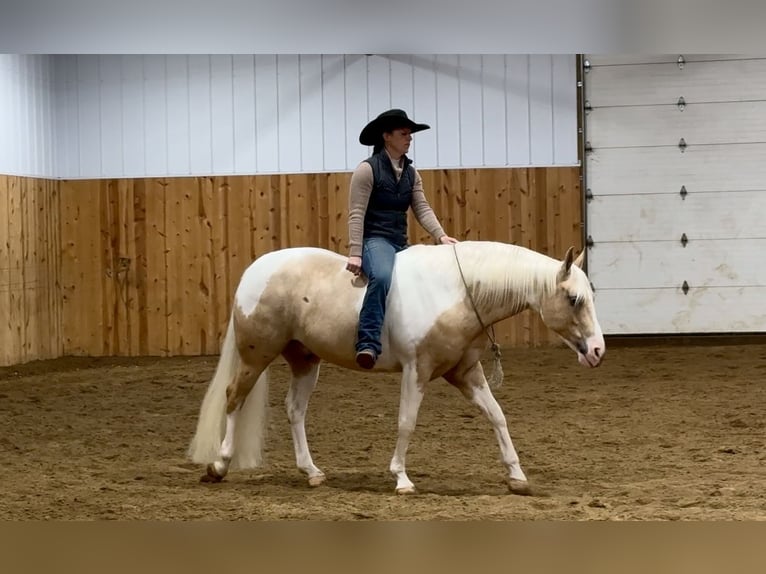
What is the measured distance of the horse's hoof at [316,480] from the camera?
473cm

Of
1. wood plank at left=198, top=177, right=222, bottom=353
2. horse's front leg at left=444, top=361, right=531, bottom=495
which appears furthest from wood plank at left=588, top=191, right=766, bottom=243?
horse's front leg at left=444, top=361, right=531, bottom=495

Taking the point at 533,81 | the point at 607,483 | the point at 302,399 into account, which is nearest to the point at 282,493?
the point at 302,399

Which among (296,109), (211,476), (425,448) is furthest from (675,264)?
(211,476)

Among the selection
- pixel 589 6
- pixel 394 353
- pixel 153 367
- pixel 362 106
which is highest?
pixel 362 106

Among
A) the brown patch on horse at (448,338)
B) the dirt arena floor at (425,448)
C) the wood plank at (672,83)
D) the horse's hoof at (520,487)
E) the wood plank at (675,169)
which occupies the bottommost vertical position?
the dirt arena floor at (425,448)

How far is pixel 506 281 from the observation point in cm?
437

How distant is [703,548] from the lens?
3.38 ft

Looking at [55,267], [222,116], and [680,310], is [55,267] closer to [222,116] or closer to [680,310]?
[222,116]

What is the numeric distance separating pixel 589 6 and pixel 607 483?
13.2ft

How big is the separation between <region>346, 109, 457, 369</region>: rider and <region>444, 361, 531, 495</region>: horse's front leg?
451mm

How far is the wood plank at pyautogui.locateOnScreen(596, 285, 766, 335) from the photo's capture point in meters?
11.8

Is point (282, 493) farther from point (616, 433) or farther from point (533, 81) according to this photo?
point (533, 81)

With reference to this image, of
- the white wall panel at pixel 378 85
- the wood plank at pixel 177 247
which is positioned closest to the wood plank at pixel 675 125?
the white wall panel at pixel 378 85

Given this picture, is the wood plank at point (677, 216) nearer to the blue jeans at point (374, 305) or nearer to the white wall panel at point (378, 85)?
the white wall panel at point (378, 85)
